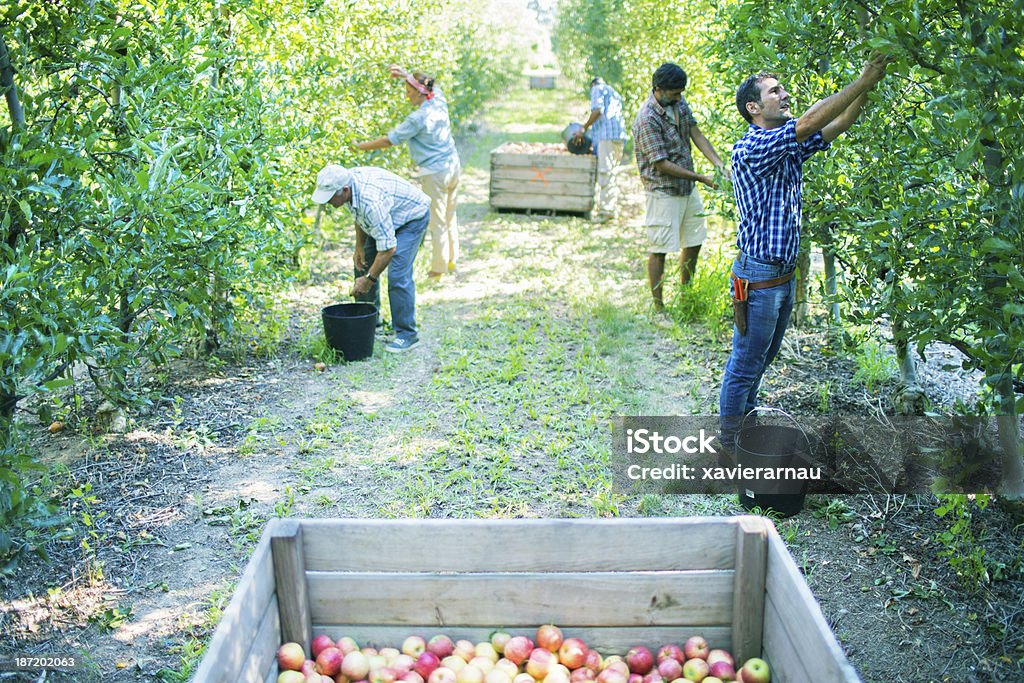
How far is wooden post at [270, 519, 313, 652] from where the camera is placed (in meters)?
2.65

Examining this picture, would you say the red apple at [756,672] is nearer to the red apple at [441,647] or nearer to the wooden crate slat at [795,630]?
the wooden crate slat at [795,630]

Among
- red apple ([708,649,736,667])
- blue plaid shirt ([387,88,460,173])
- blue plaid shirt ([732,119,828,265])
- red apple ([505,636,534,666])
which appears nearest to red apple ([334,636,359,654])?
red apple ([505,636,534,666])

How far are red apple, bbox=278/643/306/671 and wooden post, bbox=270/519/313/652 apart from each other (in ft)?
0.19

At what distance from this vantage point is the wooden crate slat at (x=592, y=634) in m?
2.78

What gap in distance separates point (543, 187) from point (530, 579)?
8.73m

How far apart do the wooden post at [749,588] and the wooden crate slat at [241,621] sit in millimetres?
1369

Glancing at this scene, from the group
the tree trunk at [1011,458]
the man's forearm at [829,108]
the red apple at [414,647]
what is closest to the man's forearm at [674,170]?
the man's forearm at [829,108]

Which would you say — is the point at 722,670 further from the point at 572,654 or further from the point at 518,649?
the point at 518,649

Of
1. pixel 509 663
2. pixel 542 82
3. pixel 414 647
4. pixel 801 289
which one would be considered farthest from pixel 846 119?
pixel 542 82

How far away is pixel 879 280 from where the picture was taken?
430 centimetres

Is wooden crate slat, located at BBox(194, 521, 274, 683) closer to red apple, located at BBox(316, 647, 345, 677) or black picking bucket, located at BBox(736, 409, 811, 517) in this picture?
red apple, located at BBox(316, 647, 345, 677)

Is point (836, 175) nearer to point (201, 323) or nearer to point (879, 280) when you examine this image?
point (879, 280)

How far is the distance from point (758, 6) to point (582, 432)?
8.19ft

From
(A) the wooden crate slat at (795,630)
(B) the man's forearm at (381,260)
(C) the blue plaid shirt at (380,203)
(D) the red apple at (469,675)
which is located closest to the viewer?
(A) the wooden crate slat at (795,630)
